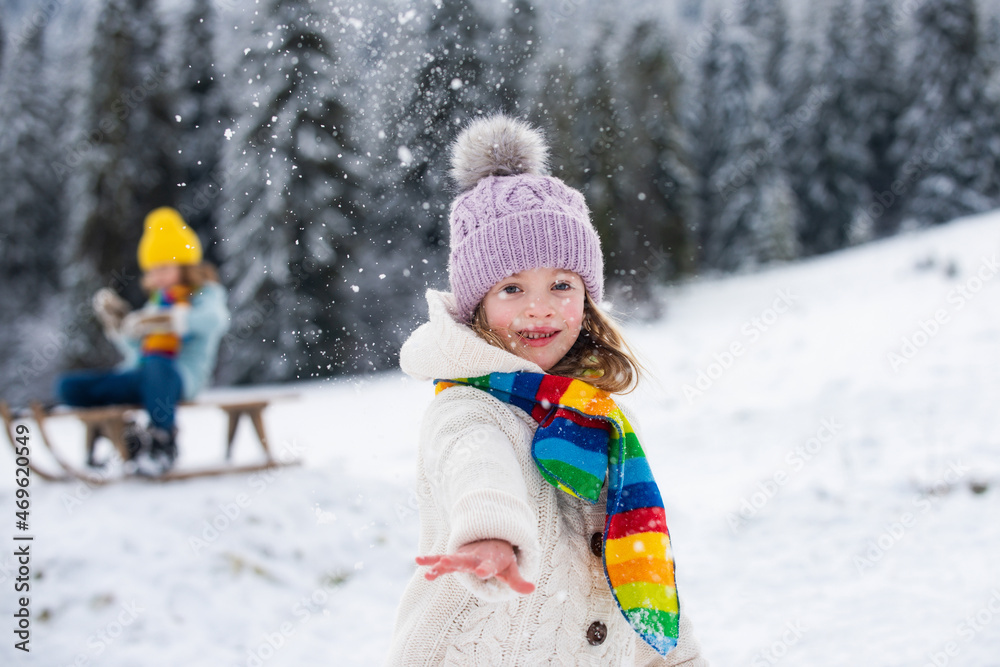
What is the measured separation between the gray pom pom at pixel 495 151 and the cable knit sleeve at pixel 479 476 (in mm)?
641

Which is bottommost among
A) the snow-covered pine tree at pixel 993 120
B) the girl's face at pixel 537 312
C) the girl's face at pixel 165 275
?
the girl's face at pixel 165 275

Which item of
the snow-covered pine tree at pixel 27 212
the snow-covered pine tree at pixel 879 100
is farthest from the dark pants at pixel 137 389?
the snow-covered pine tree at pixel 879 100

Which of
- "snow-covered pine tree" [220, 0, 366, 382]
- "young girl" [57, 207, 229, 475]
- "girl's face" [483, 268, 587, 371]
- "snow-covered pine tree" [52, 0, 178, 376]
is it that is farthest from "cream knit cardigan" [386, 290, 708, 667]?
"snow-covered pine tree" [52, 0, 178, 376]

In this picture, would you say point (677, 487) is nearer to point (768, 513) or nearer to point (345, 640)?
point (768, 513)

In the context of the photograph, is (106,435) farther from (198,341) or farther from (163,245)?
(163,245)

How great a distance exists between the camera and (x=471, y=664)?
4.58 ft

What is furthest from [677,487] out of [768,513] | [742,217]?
[742,217]

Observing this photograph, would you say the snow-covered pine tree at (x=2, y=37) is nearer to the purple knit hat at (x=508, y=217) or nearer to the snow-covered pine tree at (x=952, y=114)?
the purple knit hat at (x=508, y=217)

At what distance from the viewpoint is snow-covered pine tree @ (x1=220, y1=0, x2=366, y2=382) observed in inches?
348

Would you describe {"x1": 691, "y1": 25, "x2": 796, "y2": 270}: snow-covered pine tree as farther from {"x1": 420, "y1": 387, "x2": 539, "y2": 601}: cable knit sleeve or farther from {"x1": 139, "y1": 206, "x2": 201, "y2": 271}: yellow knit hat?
{"x1": 420, "y1": 387, "x2": 539, "y2": 601}: cable knit sleeve

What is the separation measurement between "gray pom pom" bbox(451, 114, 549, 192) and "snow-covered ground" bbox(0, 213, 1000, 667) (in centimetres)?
68

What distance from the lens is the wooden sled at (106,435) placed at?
4.65m

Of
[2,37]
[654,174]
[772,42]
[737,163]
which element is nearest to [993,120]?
[737,163]

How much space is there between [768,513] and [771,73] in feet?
98.4
